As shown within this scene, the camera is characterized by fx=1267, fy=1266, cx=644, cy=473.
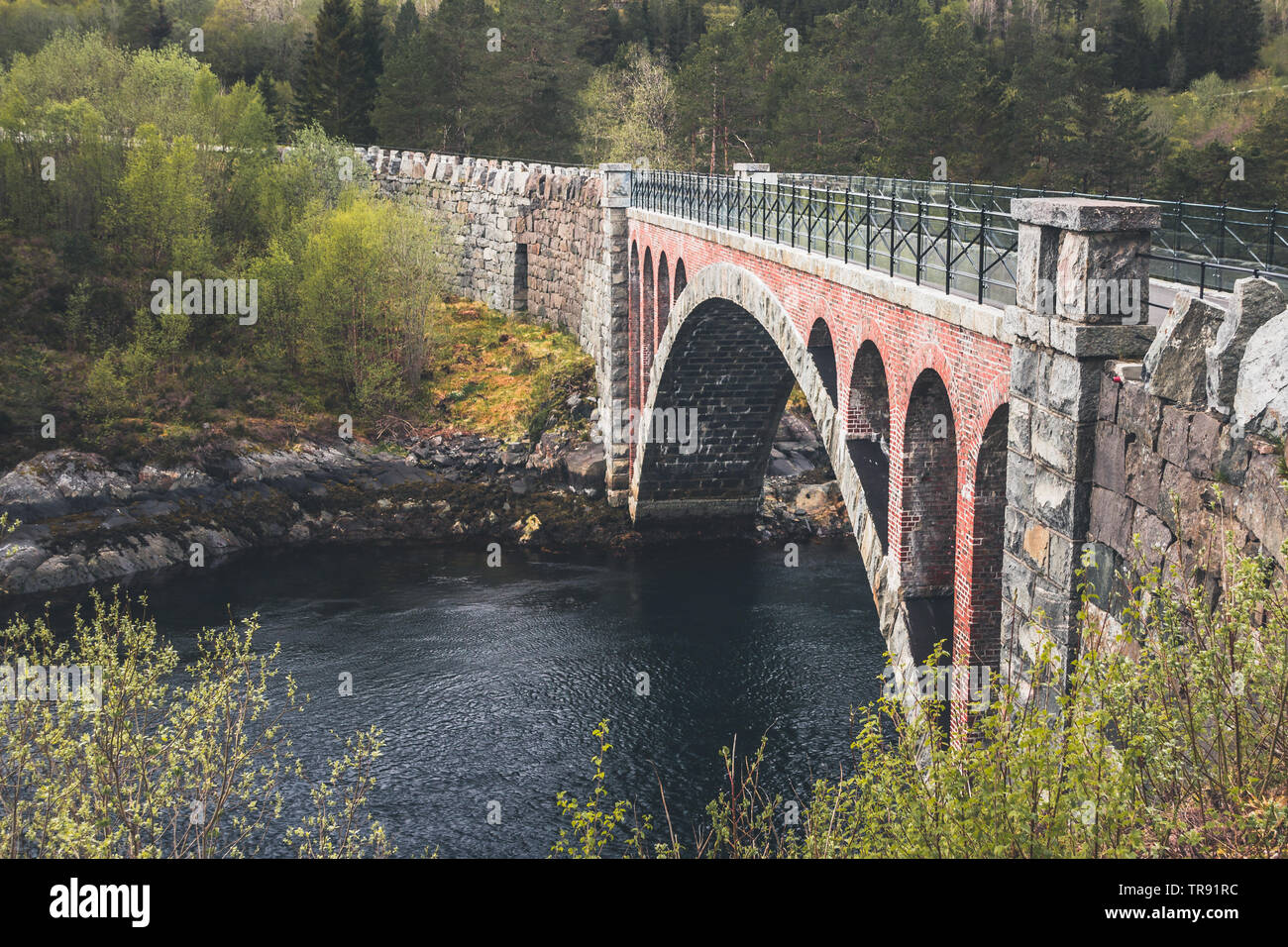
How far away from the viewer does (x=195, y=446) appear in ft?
142

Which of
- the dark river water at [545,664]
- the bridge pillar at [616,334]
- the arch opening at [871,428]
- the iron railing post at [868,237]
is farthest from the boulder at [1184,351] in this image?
the bridge pillar at [616,334]

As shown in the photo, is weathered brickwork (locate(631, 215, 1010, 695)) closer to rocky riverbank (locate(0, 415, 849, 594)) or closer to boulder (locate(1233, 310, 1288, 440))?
boulder (locate(1233, 310, 1288, 440))

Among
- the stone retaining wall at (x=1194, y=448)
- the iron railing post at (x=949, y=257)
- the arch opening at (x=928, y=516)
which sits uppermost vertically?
the iron railing post at (x=949, y=257)

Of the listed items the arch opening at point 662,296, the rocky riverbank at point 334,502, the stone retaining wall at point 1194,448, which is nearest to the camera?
the stone retaining wall at point 1194,448

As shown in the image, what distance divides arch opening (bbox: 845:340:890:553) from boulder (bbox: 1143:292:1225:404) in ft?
32.3

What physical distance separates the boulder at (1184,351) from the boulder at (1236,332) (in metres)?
0.30

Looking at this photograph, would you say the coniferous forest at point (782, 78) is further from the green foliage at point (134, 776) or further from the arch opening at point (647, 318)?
the green foliage at point (134, 776)

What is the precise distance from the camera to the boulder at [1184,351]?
444 inches

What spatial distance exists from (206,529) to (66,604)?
5597mm

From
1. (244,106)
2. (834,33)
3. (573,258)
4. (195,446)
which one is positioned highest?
(834,33)

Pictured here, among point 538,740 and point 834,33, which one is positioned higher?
point 834,33

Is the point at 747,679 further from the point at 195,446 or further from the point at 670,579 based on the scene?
the point at 195,446

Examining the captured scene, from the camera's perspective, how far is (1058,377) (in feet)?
44.1
